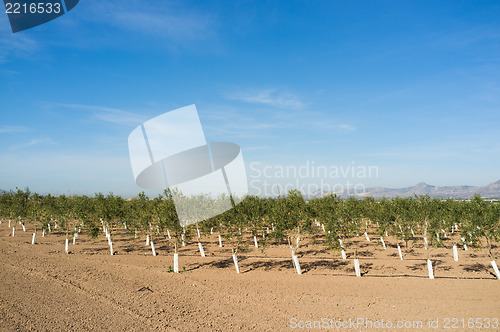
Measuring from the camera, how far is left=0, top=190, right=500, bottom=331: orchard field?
19.0 m

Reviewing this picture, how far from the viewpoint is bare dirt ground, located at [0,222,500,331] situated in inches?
727

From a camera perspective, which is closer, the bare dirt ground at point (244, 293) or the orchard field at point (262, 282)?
the bare dirt ground at point (244, 293)

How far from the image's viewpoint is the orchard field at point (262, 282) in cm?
1897

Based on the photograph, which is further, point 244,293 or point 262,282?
point 262,282

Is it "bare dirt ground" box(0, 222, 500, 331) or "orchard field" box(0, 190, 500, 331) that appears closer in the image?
"bare dirt ground" box(0, 222, 500, 331)

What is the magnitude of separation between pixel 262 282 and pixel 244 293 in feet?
12.7

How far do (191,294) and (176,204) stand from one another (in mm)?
13939

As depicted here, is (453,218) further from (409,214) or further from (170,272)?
(170,272)

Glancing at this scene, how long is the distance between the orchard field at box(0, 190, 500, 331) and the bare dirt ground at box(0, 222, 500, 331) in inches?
3.6

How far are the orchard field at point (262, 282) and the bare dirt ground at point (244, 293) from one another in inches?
3.6

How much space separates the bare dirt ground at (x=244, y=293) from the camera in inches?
727

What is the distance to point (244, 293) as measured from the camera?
24.7 meters

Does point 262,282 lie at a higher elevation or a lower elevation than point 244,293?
lower

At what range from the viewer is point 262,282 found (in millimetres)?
28125
